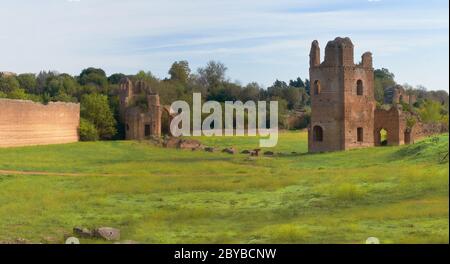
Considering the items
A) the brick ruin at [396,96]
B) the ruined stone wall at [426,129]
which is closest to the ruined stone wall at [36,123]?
the ruined stone wall at [426,129]

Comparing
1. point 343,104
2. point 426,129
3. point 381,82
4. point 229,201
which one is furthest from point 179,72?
point 229,201

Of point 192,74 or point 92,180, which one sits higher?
point 192,74

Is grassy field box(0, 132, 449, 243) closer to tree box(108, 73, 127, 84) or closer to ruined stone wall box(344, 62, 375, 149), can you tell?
ruined stone wall box(344, 62, 375, 149)

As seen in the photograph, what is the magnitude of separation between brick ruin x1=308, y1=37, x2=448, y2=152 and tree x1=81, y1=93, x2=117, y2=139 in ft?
42.6

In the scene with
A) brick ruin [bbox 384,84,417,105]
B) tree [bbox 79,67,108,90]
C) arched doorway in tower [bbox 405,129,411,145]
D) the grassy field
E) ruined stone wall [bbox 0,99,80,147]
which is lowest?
the grassy field

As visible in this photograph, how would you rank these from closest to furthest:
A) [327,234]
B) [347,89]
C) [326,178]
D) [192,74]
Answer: [327,234]
[326,178]
[347,89]
[192,74]

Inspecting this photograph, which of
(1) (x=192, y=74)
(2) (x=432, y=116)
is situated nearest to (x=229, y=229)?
(2) (x=432, y=116)

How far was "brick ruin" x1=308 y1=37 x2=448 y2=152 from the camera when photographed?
98.9ft

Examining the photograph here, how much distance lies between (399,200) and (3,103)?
20787 mm

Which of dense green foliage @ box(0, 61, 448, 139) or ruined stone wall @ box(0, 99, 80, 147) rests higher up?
dense green foliage @ box(0, 61, 448, 139)

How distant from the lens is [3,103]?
92.8 feet

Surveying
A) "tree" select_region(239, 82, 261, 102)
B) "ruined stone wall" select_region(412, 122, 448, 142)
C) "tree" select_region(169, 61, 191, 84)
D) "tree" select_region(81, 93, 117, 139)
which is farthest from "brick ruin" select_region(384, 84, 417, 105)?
"tree" select_region(81, 93, 117, 139)

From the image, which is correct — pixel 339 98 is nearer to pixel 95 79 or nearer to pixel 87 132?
A: pixel 87 132
